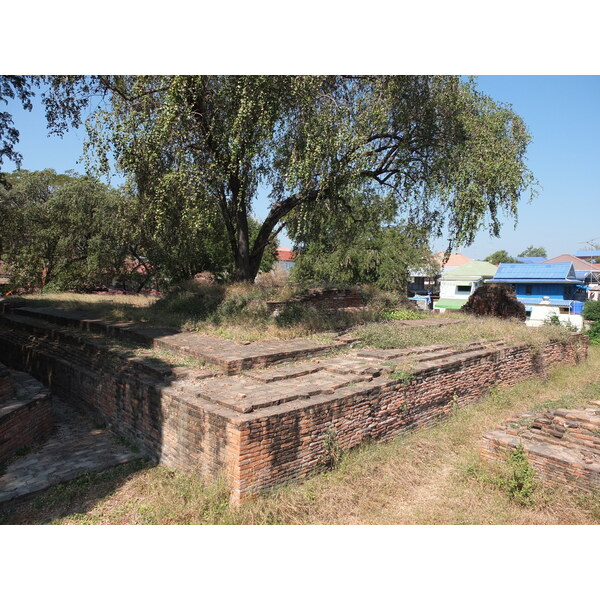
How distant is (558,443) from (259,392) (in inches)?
119

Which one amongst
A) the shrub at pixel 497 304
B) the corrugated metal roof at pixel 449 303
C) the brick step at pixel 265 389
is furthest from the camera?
the corrugated metal roof at pixel 449 303

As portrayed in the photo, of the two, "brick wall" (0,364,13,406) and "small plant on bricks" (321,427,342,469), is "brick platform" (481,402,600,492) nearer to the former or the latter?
"small plant on bricks" (321,427,342,469)

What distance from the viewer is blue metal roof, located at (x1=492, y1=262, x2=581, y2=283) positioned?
24.7 meters

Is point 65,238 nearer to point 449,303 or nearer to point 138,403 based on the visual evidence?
point 138,403

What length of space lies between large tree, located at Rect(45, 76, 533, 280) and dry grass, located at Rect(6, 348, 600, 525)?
3.88 m

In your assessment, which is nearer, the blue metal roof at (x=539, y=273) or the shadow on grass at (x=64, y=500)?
the shadow on grass at (x=64, y=500)

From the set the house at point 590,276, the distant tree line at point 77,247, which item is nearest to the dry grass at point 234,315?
the distant tree line at point 77,247

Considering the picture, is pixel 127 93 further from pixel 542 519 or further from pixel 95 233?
pixel 95 233

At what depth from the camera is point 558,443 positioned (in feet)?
14.1

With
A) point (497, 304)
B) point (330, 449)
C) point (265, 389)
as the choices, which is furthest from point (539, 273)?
point (265, 389)

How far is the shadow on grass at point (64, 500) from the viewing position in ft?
12.4

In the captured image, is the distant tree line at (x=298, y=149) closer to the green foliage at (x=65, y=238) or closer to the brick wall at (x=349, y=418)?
the brick wall at (x=349, y=418)

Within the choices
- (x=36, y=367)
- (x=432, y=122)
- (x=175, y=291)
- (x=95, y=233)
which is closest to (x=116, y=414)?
(x=36, y=367)

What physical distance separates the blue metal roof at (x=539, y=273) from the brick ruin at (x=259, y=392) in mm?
20050
